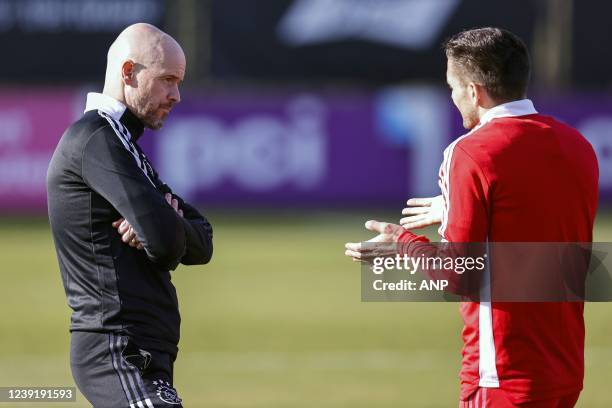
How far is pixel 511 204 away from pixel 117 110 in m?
1.49

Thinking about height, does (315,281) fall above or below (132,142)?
below

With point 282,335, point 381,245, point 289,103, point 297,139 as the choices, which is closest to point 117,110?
point 381,245

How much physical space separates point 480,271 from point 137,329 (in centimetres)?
125

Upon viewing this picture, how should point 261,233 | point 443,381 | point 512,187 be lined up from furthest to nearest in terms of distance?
1. point 261,233
2. point 443,381
3. point 512,187

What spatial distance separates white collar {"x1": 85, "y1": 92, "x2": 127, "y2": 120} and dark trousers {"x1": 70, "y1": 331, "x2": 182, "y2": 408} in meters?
0.82

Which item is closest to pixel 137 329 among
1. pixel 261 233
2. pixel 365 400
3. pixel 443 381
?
pixel 365 400

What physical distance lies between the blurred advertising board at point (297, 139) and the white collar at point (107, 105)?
16.5 metres

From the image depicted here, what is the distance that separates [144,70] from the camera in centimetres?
458

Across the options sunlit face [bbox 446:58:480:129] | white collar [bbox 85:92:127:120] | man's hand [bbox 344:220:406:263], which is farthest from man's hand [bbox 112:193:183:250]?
sunlit face [bbox 446:58:480:129]

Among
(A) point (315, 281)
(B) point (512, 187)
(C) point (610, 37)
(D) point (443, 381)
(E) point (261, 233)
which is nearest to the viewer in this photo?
(B) point (512, 187)

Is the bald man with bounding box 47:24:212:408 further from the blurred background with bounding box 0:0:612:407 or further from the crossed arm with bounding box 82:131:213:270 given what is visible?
the blurred background with bounding box 0:0:612:407

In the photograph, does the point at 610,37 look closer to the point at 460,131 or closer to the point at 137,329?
the point at 460,131

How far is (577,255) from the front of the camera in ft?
14.6

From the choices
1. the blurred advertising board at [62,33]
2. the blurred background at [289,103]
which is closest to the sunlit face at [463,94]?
the blurred background at [289,103]
